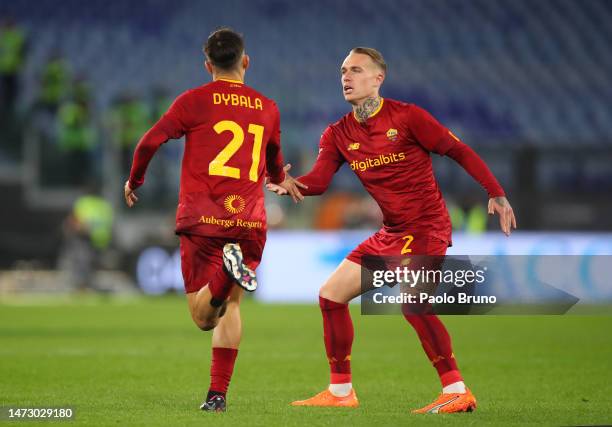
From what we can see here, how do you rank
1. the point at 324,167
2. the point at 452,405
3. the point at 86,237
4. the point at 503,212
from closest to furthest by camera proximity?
1. the point at 503,212
2. the point at 452,405
3. the point at 324,167
4. the point at 86,237

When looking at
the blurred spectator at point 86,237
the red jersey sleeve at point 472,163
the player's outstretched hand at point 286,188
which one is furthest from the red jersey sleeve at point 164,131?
the blurred spectator at point 86,237

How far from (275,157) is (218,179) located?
503mm

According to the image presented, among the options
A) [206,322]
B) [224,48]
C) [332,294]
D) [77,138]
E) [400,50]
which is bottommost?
[206,322]

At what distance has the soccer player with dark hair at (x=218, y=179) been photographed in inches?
219

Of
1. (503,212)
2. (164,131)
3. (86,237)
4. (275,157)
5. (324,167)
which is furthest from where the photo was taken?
(86,237)

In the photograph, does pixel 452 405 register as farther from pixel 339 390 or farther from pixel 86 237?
pixel 86 237

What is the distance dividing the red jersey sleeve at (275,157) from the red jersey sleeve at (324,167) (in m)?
0.18

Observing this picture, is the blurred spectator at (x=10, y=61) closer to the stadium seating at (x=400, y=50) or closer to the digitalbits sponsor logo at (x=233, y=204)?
the stadium seating at (x=400, y=50)

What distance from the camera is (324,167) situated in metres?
6.29

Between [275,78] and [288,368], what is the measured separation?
1698 centimetres

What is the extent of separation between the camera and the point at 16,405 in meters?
6.06

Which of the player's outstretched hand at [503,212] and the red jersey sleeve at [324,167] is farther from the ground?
the red jersey sleeve at [324,167]

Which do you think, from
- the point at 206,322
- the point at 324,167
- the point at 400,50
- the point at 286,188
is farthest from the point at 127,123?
the point at 206,322

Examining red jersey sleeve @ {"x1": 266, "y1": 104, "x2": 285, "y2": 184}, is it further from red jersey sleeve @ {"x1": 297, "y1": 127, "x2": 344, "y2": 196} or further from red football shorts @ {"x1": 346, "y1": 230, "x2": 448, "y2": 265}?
red football shorts @ {"x1": 346, "y1": 230, "x2": 448, "y2": 265}
